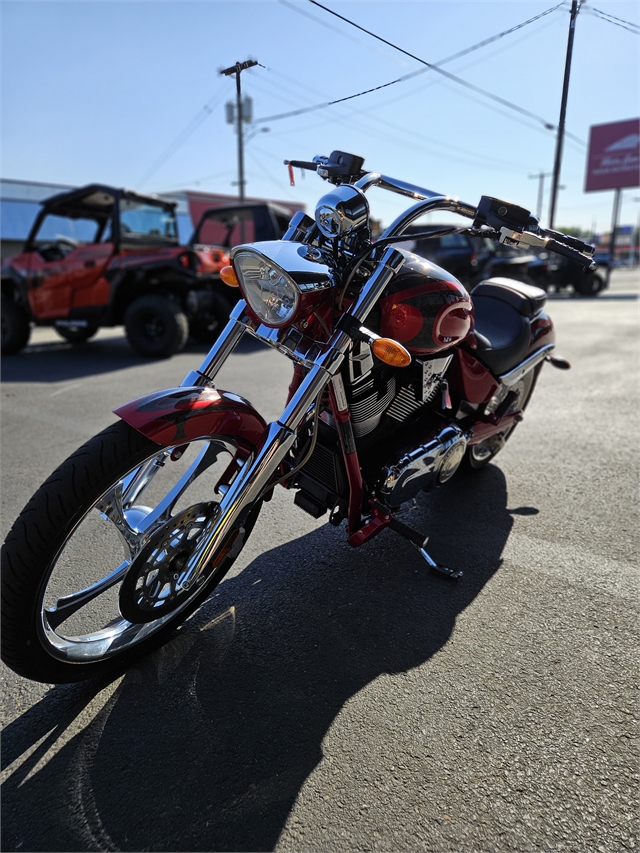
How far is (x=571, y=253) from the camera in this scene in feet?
7.38

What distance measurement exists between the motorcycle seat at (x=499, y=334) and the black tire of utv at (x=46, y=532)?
1.83m

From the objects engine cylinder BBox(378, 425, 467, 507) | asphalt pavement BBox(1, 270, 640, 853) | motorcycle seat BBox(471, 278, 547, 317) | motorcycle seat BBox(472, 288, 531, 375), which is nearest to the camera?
asphalt pavement BBox(1, 270, 640, 853)

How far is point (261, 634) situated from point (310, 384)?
936 millimetres

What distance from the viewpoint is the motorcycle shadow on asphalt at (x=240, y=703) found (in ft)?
Answer: 4.76

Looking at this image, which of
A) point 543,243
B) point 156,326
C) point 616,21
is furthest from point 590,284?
point 543,243

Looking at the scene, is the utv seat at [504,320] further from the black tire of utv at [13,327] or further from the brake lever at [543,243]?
the black tire of utv at [13,327]


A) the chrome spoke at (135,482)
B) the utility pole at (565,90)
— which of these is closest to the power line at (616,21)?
the utility pole at (565,90)

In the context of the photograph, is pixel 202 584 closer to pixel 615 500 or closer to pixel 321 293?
pixel 321 293

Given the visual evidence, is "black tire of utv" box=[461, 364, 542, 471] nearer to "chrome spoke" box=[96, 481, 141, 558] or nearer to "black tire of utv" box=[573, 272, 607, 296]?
"chrome spoke" box=[96, 481, 141, 558]

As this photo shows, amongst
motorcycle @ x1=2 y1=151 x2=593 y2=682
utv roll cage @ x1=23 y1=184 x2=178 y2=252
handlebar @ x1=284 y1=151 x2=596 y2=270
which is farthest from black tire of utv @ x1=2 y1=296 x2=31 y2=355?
handlebar @ x1=284 y1=151 x2=596 y2=270

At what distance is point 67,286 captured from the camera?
775 cm

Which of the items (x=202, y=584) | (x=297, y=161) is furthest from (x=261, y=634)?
(x=297, y=161)

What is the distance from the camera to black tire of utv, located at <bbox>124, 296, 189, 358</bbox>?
7398 millimetres

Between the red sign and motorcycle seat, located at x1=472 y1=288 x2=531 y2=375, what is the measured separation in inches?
1013
